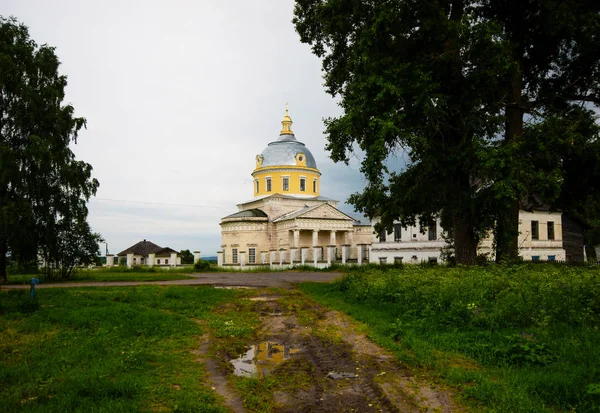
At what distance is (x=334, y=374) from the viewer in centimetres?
618


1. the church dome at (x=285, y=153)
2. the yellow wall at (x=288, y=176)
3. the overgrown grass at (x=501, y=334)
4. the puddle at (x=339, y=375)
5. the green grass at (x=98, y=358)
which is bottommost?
the puddle at (x=339, y=375)

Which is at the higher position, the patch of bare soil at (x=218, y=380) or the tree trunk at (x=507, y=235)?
the tree trunk at (x=507, y=235)

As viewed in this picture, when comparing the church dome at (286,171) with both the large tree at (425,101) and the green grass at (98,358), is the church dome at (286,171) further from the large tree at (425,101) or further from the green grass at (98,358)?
the green grass at (98,358)

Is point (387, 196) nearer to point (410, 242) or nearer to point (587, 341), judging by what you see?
point (587, 341)

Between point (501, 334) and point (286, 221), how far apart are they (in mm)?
38810

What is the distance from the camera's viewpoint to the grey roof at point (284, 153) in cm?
5119

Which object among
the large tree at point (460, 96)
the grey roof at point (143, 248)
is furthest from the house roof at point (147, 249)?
the large tree at point (460, 96)

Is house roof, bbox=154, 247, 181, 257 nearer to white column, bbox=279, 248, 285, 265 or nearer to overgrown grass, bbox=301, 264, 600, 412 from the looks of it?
white column, bbox=279, 248, 285, 265

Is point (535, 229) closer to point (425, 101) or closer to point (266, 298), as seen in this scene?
point (425, 101)

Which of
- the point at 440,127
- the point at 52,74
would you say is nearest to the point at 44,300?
the point at 440,127

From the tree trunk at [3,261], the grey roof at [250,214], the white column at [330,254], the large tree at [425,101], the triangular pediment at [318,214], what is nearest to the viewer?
the large tree at [425,101]

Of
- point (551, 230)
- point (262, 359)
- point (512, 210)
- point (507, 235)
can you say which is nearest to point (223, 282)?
point (507, 235)

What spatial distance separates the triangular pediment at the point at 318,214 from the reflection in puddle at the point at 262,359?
3629cm

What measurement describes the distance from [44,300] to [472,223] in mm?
14599
